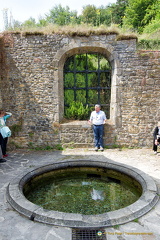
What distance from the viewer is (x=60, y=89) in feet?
22.6

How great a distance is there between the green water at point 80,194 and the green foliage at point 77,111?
265 cm

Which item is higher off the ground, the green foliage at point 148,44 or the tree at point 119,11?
the tree at point 119,11

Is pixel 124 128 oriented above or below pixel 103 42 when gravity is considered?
below

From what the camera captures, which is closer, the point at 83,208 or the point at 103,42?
the point at 83,208

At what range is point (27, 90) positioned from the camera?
264 inches

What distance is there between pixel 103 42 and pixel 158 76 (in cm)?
220

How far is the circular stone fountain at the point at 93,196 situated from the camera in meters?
2.83

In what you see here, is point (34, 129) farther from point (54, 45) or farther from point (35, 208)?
point (35, 208)

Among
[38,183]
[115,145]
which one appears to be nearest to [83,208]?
[38,183]

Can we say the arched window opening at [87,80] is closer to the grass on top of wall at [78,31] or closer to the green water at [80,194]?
the grass on top of wall at [78,31]

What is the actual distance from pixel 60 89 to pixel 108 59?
210 cm

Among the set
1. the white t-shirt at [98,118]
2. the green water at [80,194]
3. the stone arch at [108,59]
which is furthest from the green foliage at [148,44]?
the green water at [80,194]

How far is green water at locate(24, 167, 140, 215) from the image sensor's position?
3.54 meters

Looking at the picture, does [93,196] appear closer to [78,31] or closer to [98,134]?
[98,134]
